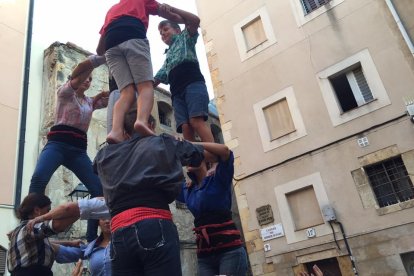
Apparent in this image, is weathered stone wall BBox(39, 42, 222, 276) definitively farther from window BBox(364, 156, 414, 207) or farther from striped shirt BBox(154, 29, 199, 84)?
striped shirt BBox(154, 29, 199, 84)

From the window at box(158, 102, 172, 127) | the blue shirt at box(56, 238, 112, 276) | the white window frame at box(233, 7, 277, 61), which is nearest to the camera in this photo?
the blue shirt at box(56, 238, 112, 276)

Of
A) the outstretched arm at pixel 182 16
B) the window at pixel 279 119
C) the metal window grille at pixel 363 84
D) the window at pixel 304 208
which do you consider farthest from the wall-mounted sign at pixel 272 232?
the outstretched arm at pixel 182 16

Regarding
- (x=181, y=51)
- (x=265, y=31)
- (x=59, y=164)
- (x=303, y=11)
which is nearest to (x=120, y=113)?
(x=59, y=164)

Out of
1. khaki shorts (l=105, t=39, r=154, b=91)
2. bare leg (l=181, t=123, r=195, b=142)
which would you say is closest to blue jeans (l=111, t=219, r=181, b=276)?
khaki shorts (l=105, t=39, r=154, b=91)

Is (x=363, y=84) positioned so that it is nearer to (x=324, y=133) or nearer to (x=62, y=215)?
(x=324, y=133)

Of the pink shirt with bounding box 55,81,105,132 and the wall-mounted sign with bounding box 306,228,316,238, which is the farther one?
the wall-mounted sign with bounding box 306,228,316,238

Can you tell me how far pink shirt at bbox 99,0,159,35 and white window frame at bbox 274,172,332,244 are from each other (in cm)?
858

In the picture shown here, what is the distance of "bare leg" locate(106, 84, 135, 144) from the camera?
2659mm

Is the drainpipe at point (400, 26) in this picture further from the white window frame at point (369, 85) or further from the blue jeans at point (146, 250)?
the blue jeans at point (146, 250)

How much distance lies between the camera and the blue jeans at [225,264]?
2967 millimetres

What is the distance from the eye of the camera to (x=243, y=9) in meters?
14.1

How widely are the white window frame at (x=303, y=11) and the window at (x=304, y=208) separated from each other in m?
5.73

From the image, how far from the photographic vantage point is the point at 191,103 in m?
4.12

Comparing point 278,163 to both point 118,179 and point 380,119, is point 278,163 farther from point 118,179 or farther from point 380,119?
point 118,179
